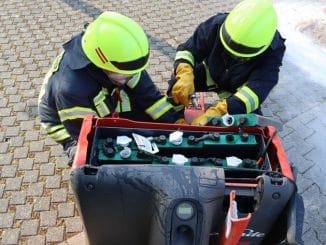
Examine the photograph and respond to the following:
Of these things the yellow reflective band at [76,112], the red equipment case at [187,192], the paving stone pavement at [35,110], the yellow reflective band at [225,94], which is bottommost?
the paving stone pavement at [35,110]

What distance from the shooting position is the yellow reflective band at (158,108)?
3.27 meters

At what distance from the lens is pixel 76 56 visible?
2762 mm

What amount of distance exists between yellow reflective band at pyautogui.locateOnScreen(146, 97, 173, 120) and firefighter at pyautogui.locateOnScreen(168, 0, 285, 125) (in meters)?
0.23

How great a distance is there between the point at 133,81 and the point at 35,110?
1.65 metres

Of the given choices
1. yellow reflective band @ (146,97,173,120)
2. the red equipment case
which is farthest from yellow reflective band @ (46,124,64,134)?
the red equipment case

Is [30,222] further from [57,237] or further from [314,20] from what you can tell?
[314,20]

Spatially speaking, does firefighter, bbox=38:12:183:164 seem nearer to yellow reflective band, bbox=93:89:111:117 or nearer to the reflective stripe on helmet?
yellow reflective band, bbox=93:89:111:117

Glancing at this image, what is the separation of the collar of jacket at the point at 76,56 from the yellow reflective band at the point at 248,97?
4.14 ft

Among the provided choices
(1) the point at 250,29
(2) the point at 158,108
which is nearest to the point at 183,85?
(2) the point at 158,108

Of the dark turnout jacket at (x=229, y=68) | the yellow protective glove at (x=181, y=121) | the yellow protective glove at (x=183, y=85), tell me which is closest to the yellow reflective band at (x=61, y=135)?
the yellow protective glove at (x=181, y=121)

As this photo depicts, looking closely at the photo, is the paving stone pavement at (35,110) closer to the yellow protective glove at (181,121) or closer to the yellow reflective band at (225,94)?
the yellow reflective band at (225,94)

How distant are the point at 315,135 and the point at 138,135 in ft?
8.66

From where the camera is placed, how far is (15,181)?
11.8ft

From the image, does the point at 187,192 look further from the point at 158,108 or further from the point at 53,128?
the point at 53,128
